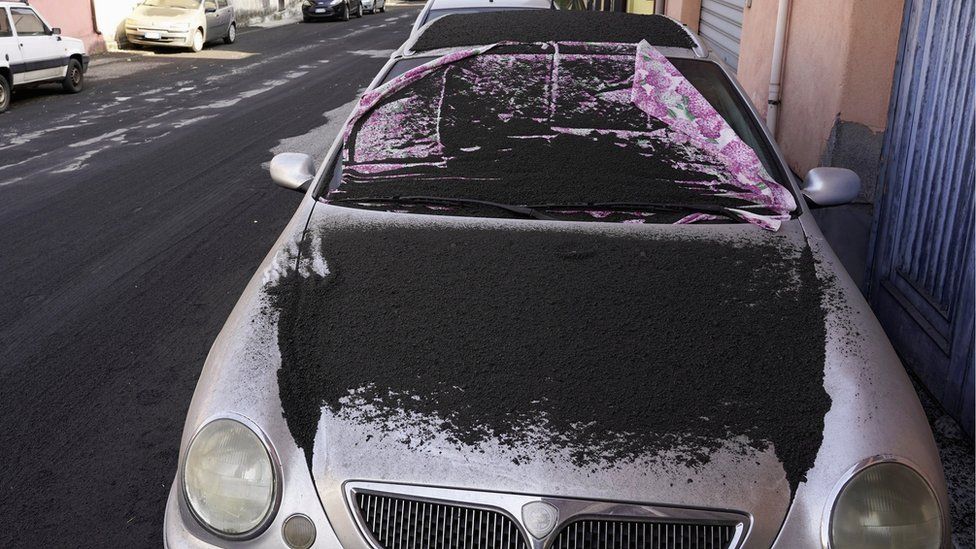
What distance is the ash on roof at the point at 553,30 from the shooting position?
13.5 feet

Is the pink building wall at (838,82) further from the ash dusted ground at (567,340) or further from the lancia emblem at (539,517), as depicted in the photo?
the lancia emblem at (539,517)

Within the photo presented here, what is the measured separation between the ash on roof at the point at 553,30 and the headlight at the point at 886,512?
2.53 m

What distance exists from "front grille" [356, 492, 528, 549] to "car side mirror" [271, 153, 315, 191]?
1.85 m

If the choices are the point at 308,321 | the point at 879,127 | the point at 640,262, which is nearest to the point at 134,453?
the point at 308,321

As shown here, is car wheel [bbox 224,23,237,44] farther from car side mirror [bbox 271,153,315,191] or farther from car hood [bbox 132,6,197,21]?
car side mirror [bbox 271,153,315,191]

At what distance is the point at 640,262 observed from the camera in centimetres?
286

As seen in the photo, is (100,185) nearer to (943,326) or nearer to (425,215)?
(425,215)

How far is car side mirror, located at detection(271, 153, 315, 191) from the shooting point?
12.0ft

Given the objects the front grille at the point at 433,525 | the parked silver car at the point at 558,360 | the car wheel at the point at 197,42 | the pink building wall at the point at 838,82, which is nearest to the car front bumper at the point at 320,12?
the car wheel at the point at 197,42

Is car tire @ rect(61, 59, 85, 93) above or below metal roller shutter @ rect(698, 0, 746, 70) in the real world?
below

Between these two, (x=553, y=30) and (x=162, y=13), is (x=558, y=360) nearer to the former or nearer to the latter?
(x=553, y=30)

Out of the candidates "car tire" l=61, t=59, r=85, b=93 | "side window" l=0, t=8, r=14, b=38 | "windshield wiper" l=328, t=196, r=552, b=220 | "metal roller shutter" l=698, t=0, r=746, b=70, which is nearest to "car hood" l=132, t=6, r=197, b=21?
"car tire" l=61, t=59, r=85, b=93

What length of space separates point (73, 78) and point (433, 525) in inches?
604

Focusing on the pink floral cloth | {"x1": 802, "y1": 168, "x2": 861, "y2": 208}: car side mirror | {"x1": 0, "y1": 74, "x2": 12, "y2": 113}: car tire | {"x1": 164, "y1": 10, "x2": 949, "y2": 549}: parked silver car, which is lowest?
{"x1": 0, "y1": 74, "x2": 12, "y2": 113}: car tire
